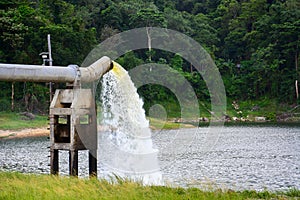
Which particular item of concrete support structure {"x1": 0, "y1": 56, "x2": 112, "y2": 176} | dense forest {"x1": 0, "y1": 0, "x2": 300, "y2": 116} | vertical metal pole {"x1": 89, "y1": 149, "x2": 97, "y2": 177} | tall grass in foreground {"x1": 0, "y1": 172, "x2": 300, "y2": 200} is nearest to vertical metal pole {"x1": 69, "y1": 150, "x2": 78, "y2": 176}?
concrete support structure {"x1": 0, "y1": 56, "x2": 112, "y2": 176}

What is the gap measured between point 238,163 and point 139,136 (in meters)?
5.05

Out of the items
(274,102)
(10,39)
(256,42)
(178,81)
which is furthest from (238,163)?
(256,42)

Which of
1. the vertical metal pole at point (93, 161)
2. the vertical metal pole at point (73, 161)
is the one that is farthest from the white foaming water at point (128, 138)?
the vertical metal pole at point (73, 161)

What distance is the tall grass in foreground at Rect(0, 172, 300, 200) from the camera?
35.5 ft

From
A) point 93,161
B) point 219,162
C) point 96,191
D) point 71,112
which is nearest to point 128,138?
point 219,162

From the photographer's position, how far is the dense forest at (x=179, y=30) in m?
57.4

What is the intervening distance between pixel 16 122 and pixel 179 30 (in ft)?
122

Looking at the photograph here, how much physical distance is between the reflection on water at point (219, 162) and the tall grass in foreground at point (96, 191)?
2.11 m

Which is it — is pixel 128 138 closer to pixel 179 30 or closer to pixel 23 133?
pixel 23 133

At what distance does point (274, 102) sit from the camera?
76.1 metres

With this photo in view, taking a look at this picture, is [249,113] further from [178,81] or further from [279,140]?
[279,140]

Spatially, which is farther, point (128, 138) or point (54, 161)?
point (128, 138)

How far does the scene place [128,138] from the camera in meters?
26.6

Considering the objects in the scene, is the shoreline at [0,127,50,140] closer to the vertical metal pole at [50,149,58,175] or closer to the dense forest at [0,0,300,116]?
the dense forest at [0,0,300,116]
